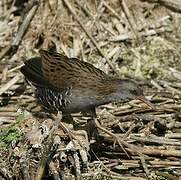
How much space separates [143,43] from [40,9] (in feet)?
4.44

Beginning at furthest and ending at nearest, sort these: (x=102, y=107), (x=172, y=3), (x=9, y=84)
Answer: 1. (x=172, y=3)
2. (x=9, y=84)
3. (x=102, y=107)

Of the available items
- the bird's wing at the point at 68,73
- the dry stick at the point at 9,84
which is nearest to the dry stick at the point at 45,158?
the bird's wing at the point at 68,73

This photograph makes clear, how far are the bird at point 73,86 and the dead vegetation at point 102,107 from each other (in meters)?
0.21

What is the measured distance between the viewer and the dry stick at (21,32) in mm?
7211

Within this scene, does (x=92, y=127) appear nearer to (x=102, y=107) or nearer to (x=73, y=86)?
(x=73, y=86)

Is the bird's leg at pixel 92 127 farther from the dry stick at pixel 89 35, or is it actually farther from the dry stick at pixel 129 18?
the dry stick at pixel 129 18

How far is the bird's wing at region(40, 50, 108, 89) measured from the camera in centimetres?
579

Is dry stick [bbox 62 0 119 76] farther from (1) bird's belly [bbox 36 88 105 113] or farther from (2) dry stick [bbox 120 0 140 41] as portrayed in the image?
(1) bird's belly [bbox 36 88 105 113]

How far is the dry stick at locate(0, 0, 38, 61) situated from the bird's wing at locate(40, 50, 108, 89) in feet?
4.04

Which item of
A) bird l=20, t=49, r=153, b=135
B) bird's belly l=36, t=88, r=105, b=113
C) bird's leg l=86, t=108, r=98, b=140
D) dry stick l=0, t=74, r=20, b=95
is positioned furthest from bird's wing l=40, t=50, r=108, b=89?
dry stick l=0, t=74, r=20, b=95

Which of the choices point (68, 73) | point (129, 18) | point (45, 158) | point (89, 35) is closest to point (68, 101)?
point (68, 73)

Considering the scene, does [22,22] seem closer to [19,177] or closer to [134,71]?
[134,71]

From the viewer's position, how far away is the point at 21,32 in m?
7.29

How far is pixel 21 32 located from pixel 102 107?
1.56 m
